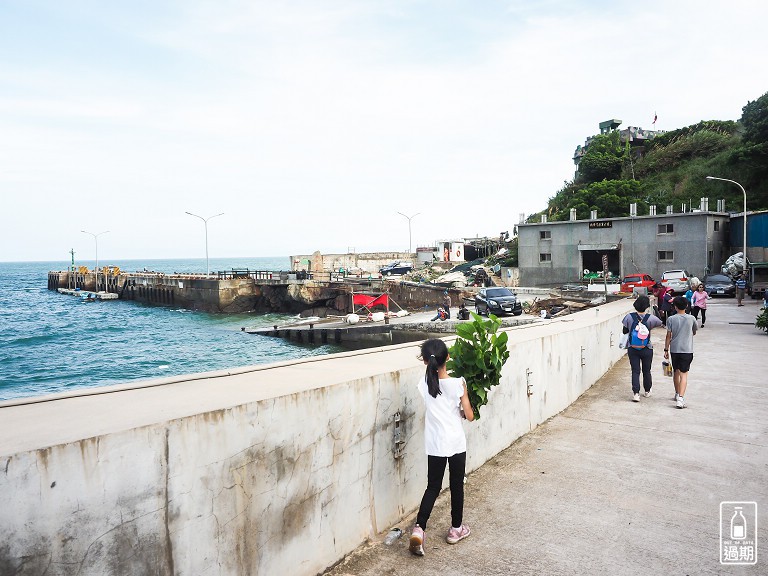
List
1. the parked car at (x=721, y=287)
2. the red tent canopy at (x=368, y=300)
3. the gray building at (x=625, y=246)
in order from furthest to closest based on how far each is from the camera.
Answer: the red tent canopy at (x=368, y=300)
the gray building at (x=625, y=246)
the parked car at (x=721, y=287)

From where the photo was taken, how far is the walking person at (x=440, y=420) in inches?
167

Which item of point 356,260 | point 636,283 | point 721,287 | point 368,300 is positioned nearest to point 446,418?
point 721,287

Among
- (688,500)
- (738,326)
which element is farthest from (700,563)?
(738,326)

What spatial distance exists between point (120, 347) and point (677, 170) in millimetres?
63063

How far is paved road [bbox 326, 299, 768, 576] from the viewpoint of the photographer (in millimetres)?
4121

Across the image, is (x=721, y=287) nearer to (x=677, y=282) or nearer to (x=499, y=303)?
(x=677, y=282)

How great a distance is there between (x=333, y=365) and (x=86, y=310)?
7457 centimetres

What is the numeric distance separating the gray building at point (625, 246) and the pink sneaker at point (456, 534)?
40132 mm

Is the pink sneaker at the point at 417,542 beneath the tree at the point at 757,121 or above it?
beneath

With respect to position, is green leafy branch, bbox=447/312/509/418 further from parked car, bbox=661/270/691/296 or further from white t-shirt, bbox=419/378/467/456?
parked car, bbox=661/270/691/296

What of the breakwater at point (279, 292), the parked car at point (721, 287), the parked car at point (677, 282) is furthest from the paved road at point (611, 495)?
the breakwater at point (279, 292)

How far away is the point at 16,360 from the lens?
118ft

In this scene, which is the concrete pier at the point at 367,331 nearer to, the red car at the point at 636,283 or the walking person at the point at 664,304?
the red car at the point at 636,283
